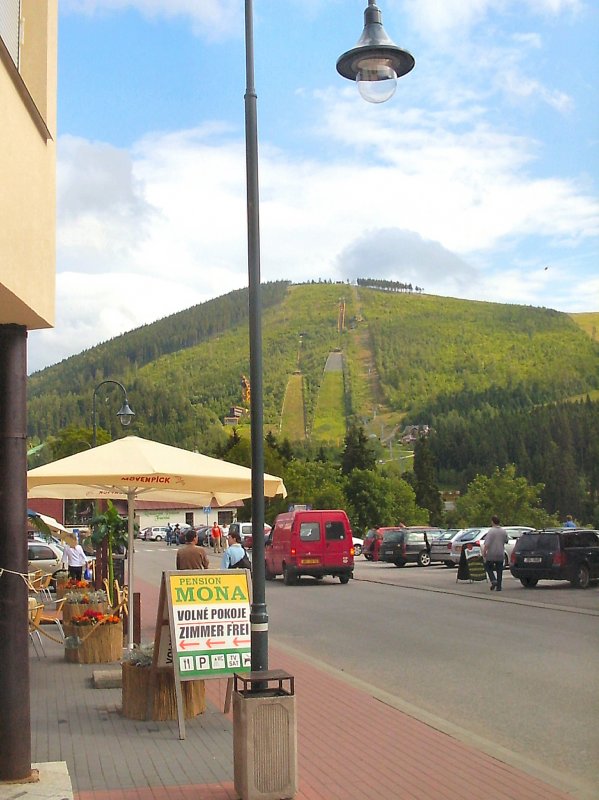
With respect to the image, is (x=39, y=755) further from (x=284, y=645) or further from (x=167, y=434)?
(x=167, y=434)

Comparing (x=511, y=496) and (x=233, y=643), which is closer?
(x=233, y=643)

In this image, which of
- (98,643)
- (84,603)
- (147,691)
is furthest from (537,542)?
(147,691)

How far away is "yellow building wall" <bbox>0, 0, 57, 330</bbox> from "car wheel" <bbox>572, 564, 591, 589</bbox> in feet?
61.6

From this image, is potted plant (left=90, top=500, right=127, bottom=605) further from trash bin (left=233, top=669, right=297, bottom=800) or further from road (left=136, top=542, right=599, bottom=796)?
trash bin (left=233, top=669, right=297, bottom=800)

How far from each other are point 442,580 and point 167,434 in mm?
135738

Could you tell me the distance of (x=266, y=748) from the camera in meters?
6.02

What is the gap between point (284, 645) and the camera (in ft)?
47.0

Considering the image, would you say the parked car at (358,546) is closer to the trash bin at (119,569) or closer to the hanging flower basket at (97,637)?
the trash bin at (119,569)

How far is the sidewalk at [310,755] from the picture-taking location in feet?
20.7

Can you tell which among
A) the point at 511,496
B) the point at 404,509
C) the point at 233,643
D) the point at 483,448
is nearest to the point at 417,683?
the point at 233,643

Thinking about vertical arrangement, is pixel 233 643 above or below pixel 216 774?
above

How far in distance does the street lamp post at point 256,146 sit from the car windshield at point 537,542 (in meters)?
17.2

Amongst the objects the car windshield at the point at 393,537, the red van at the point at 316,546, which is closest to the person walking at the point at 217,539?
the car windshield at the point at 393,537

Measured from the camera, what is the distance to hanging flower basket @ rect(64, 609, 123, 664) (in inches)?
481
